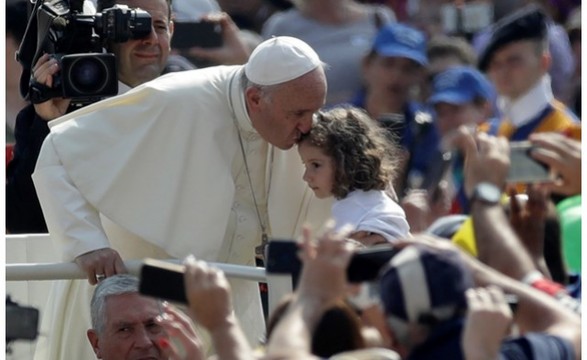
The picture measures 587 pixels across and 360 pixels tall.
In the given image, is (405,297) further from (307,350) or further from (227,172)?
(227,172)

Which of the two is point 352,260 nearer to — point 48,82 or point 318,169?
point 318,169

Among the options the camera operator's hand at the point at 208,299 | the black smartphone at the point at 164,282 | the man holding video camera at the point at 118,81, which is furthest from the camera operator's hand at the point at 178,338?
the man holding video camera at the point at 118,81

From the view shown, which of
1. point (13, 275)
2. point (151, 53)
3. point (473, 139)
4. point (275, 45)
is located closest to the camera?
point (473, 139)

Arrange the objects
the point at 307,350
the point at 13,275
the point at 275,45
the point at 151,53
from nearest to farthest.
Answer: the point at 307,350
the point at 13,275
the point at 275,45
the point at 151,53

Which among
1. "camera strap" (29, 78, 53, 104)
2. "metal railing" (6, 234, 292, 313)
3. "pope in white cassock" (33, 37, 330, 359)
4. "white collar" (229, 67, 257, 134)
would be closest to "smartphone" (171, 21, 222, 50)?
"camera strap" (29, 78, 53, 104)

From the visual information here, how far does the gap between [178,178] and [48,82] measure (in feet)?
1.88

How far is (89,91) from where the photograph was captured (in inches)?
278

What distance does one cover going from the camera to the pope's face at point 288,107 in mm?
6574

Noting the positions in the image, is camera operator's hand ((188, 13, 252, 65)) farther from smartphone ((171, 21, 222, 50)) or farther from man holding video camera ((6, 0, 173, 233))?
man holding video camera ((6, 0, 173, 233))

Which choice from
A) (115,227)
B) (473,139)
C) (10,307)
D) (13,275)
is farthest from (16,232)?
(473,139)

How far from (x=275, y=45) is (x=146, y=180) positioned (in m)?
0.63

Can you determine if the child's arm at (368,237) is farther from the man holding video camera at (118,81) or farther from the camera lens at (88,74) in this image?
the man holding video camera at (118,81)

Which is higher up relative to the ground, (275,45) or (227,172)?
(275,45)

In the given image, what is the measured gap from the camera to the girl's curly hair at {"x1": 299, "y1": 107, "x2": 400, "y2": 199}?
21.1 feet
